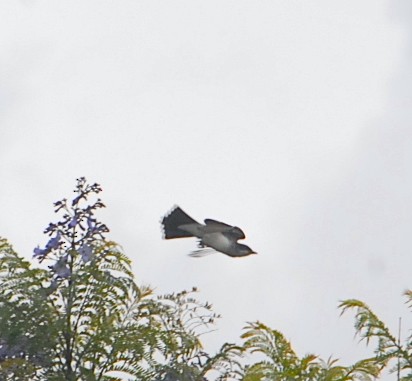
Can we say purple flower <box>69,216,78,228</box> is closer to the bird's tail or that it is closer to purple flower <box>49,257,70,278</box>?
purple flower <box>49,257,70,278</box>

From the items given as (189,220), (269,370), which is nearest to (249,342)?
(269,370)

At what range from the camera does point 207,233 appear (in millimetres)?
11500

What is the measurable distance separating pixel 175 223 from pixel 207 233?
1.78 ft

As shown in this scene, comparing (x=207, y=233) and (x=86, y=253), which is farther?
(x=207, y=233)

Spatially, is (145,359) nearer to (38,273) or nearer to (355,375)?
(38,273)

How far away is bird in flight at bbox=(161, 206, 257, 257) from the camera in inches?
449

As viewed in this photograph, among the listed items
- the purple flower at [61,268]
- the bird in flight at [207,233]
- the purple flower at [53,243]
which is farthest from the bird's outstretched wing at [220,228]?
the purple flower at [61,268]

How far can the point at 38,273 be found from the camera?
367 inches

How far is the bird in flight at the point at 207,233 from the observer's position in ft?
37.4

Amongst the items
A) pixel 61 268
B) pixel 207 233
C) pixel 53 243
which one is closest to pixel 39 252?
pixel 53 243

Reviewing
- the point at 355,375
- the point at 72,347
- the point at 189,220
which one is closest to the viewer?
the point at 355,375

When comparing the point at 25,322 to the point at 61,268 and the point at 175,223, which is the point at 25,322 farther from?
the point at 175,223

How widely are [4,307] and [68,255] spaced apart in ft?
1.90

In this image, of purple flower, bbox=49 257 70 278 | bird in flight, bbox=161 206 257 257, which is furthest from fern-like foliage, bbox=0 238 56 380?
bird in flight, bbox=161 206 257 257
